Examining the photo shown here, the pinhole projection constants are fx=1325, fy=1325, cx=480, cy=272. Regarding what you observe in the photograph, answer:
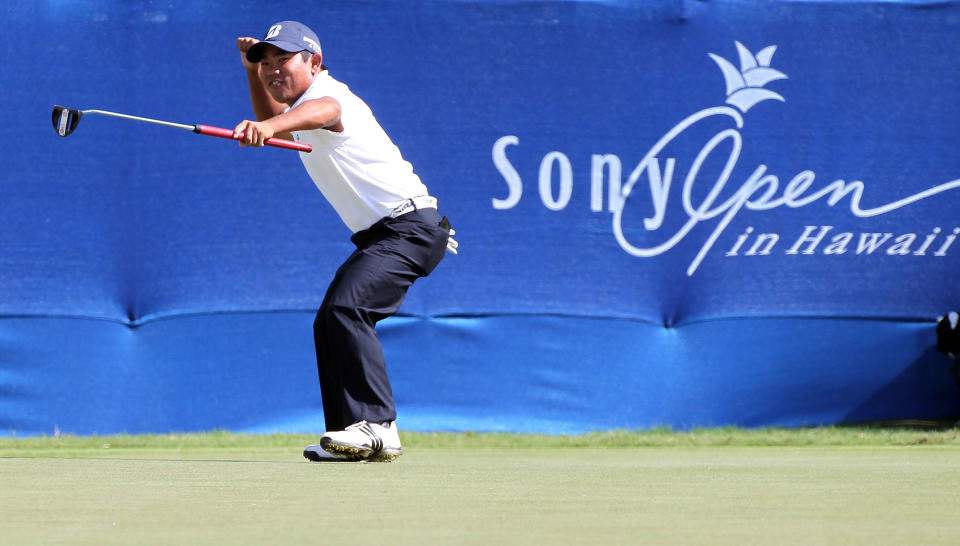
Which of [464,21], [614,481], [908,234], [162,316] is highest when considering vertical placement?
[464,21]

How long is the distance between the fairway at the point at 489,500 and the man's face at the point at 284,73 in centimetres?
123

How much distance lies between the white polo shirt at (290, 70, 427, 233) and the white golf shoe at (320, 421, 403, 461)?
69 cm

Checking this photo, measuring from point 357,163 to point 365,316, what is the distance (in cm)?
49

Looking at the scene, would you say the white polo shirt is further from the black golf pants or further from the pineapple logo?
the pineapple logo

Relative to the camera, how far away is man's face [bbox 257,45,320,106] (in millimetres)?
4375

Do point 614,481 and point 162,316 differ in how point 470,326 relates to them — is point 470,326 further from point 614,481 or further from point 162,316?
point 614,481

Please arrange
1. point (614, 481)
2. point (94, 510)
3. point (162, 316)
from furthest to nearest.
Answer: point (162, 316), point (614, 481), point (94, 510)

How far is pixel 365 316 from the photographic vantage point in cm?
418

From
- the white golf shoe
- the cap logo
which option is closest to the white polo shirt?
the cap logo

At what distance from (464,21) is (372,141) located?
2.23m

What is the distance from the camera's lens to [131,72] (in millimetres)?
6156

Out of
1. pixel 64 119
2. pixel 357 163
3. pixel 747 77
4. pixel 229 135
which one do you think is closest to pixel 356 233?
pixel 357 163

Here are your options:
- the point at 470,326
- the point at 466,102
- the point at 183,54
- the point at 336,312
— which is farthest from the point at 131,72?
the point at 336,312

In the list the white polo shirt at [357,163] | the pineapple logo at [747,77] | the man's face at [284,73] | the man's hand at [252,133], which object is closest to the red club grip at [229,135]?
the man's hand at [252,133]
